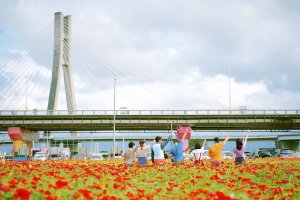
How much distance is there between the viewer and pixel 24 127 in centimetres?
7538

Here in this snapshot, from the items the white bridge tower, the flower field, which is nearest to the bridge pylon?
the white bridge tower

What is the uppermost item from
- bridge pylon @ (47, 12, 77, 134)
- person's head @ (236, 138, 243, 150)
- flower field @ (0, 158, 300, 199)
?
bridge pylon @ (47, 12, 77, 134)

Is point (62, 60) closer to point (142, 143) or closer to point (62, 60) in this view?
point (62, 60)

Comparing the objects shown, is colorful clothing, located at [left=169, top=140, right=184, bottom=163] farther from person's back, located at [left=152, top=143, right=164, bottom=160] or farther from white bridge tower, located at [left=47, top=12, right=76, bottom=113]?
white bridge tower, located at [left=47, top=12, right=76, bottom=113]

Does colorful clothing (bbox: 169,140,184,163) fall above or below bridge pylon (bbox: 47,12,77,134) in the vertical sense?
below

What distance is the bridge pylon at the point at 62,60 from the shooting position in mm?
56750

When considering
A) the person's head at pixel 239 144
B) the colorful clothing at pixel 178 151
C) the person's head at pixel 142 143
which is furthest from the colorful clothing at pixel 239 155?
the person's head at pixel 142 143

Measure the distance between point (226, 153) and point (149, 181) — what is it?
141 ft

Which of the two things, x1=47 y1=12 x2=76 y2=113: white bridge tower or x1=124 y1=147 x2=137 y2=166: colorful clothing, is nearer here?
x1=124 y1=147 x2=137 y2=166: colorful clothing

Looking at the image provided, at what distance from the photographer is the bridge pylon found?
5675 cm

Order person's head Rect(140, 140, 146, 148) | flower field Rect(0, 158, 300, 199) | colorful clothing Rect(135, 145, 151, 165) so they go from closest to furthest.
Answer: flower field Rect(0, 158, 300, 199) → person's head Rect(140, 140, 146, 148) → colorful clothing Rect(135, 145, 151, 165)

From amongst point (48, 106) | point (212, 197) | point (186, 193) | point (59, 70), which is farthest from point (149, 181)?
point (48, 106)

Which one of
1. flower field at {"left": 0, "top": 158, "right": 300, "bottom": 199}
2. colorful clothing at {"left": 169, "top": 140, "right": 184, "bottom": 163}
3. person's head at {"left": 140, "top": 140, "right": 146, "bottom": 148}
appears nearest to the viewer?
flower field at {"left": 0, "top": 158, "right": 300, "bottom": 199}

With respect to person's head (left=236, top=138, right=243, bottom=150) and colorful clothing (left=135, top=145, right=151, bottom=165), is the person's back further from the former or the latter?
person's head (left=236, top=138, right=243, bottom=150)
